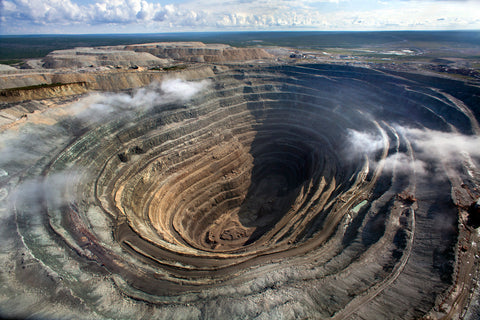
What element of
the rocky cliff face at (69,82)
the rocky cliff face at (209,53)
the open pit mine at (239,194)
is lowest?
the open pit mine at (239,194)

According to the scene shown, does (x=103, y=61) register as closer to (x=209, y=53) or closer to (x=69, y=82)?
(x=69, y=82)

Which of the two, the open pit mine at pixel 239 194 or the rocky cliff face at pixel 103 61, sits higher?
the rocky cliff face at pixel 103 61

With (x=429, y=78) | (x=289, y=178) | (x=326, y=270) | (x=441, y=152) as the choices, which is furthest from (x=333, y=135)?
(x=326, y=270)

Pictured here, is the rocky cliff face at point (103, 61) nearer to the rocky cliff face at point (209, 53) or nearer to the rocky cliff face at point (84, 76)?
the rocky cliff face at point (84, 76)

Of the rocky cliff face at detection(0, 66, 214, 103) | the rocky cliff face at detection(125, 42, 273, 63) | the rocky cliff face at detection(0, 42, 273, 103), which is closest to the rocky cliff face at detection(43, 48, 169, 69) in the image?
the rocky cliff face at detection(0, 42, 273, 103)

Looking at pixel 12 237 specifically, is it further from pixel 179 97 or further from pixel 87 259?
pixel 179 97

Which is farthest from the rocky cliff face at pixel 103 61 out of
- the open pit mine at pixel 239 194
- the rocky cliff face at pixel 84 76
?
the open pit mine at pixel 239 194

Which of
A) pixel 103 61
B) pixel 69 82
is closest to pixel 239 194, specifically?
pixel 69 82

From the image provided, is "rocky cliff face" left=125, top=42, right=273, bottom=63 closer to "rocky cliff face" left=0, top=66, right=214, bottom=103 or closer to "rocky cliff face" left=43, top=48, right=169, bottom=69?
"rocky cliff face" left=43, top=48, right=169, bottom=69
